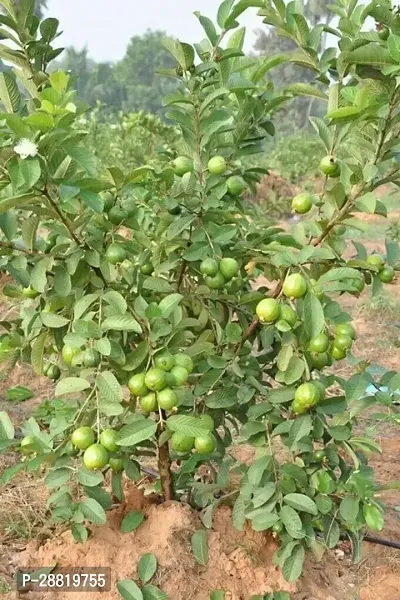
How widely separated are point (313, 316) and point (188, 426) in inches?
12.3

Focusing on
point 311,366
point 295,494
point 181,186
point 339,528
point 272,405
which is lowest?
point 339,528

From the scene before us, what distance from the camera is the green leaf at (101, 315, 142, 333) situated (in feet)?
3.87

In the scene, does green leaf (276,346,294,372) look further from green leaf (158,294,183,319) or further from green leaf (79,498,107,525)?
green leaf (79,498,107,525)

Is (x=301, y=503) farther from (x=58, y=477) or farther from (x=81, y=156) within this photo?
(x=81, y=156)

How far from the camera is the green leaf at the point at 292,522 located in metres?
1.35

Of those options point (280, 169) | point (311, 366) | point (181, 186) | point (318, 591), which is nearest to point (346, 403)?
point (311, 366)

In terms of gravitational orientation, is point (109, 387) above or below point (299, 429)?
above

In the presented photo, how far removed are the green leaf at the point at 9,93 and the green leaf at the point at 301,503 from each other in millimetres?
930

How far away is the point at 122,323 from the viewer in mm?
1190

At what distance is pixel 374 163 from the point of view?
1248 mm

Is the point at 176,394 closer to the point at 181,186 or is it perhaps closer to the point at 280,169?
the point at 181,186

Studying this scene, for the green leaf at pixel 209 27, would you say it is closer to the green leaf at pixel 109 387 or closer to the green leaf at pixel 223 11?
the green leaf at pixel 223 11

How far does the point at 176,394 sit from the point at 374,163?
578 mm

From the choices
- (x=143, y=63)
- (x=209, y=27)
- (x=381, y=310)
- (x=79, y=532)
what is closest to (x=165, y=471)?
(x=79, y=532)
